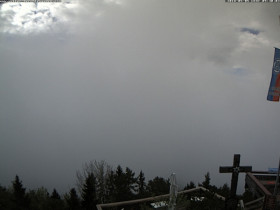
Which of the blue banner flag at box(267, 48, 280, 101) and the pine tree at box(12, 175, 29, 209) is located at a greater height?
the blue banner flag at box(267, 48, 280, 101)

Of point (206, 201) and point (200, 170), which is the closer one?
point (206, 201)

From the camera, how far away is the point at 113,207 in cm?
1365

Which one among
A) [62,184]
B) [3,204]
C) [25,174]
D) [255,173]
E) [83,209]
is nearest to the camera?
[83,209]

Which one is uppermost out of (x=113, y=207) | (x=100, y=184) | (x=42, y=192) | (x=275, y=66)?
(x=275, y=66)

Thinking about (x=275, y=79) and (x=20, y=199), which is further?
(x=20, y=199)

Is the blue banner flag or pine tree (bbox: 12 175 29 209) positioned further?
pine tree (bbox: 12 175 29 209)

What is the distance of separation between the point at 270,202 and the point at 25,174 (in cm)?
14876

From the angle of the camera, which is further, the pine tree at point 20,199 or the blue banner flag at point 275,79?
the pine tree at point 20,199

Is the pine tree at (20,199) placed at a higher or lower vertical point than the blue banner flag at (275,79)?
lower

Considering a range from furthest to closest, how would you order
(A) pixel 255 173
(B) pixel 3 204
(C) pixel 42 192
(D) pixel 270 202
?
1. (C) pixel 42 192
2. (B) pixel 3 204
3. (A) pixel 255 173
4. (D) pixel 270 202

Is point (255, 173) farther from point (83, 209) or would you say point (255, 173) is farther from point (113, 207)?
point (83, 209)

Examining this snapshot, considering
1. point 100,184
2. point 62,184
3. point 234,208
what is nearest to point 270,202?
point 234,208

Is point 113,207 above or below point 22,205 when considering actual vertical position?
above

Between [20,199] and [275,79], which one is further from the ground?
[275,79]
